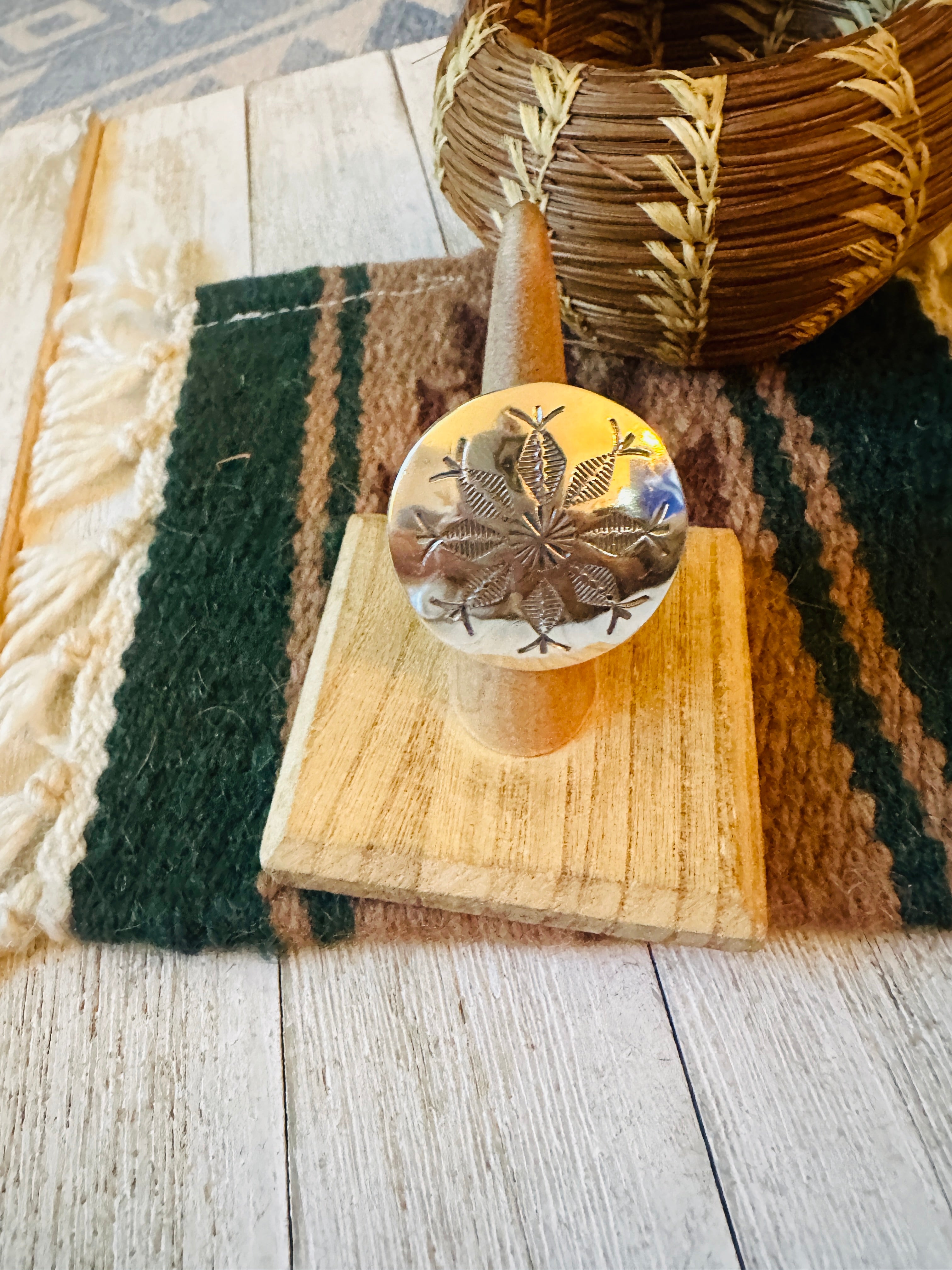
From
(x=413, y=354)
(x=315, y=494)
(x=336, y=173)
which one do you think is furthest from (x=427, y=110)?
(x=315, y=494)

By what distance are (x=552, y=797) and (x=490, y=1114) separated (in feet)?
0.36

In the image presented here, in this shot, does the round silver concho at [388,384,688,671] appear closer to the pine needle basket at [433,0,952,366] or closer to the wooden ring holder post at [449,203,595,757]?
the wooden ring holder post at [449,203,595,757]

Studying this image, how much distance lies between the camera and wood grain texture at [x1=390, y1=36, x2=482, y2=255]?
611mm

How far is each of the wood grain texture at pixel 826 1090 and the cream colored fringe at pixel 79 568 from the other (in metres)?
0.25

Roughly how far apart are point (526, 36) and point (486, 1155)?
1.78 ft

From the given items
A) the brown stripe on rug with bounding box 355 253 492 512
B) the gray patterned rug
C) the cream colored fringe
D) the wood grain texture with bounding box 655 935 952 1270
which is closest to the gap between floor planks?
the wood grain texture with bounding box 655 935 952 1270

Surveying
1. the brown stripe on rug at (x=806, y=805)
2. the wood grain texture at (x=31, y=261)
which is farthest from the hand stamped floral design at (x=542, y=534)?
the wood grain texture at (x=31, y=261)

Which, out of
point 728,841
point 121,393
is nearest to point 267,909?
point 728,841

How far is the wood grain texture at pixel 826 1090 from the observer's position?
29 cm

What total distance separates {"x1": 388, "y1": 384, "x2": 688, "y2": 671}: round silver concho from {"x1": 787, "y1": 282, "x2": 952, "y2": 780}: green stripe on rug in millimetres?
183

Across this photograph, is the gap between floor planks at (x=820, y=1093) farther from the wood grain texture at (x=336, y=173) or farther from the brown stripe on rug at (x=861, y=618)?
the wood grain texture at (x=336, y=173)

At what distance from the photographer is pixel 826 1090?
315 mm

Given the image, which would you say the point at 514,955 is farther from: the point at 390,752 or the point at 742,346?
the point at 742,346

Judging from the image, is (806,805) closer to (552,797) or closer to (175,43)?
(552,797)
